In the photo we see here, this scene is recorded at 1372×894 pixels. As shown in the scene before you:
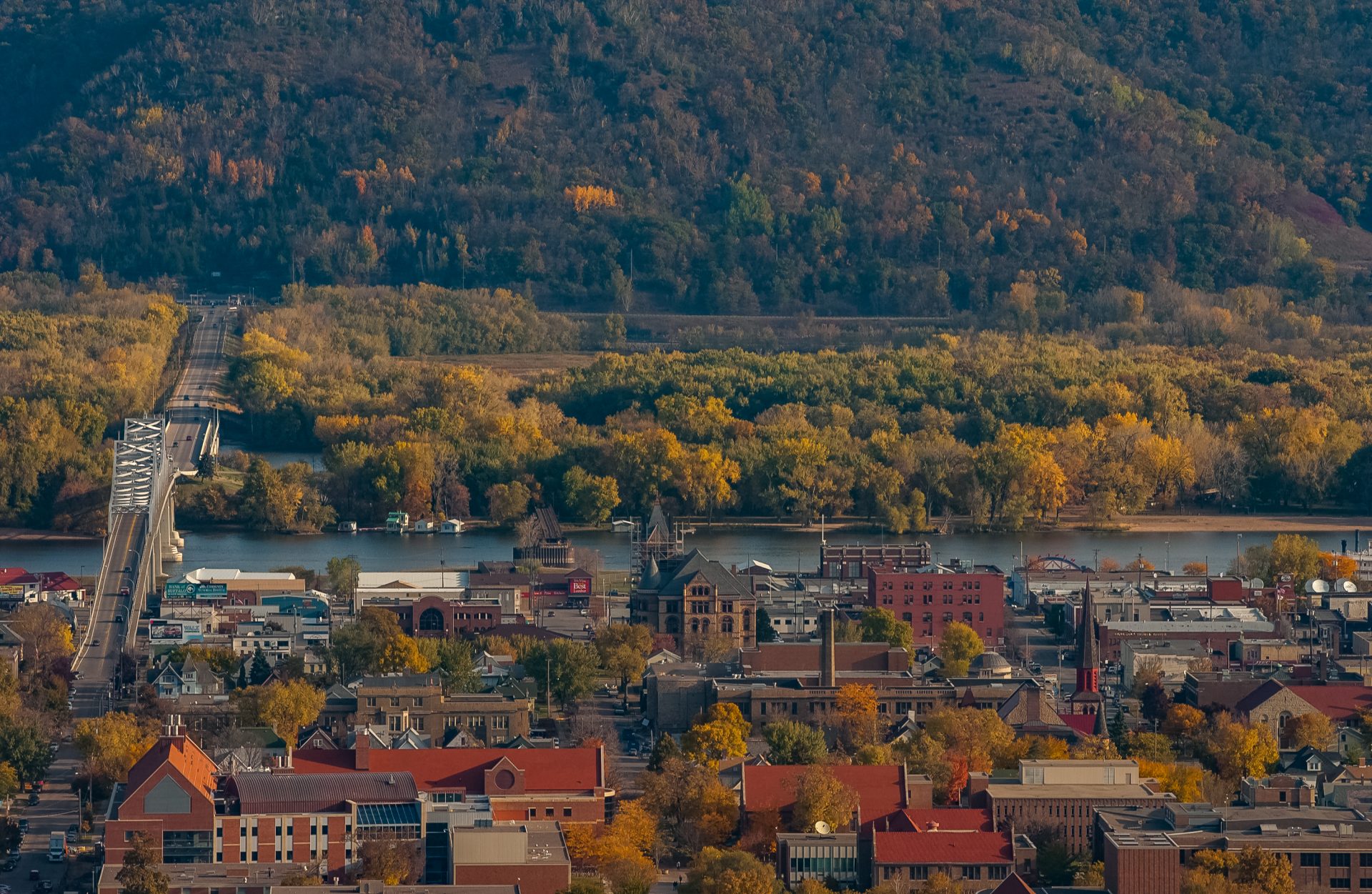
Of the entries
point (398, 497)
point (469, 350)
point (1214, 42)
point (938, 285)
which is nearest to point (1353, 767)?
point (398, 497)

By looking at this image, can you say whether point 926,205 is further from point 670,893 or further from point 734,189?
point 670,893

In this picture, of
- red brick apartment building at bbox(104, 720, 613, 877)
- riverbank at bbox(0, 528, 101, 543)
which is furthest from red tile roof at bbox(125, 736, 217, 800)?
riverbank at bbox(0, 528, 101, 543)

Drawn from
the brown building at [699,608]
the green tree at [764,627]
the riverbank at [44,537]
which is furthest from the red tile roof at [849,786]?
the riverbank at [44,537]

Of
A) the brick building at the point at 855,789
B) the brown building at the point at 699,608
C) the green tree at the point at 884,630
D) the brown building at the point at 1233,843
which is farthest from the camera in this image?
the brown building at the point at 699,608

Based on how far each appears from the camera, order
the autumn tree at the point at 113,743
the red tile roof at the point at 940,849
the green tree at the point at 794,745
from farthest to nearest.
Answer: the green tree at the point at 794,745 < the autumn tree at the point at 113,743 < the red tile roof at the point at 940,849

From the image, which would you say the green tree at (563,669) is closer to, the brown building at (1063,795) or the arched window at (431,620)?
the arched window at (431,620)

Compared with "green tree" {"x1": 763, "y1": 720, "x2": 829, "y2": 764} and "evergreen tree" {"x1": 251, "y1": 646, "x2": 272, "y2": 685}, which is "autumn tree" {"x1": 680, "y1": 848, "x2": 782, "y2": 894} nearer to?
"green tree" {"x1": 763, "y1": 720, "x2": 829, "y2": 764}
